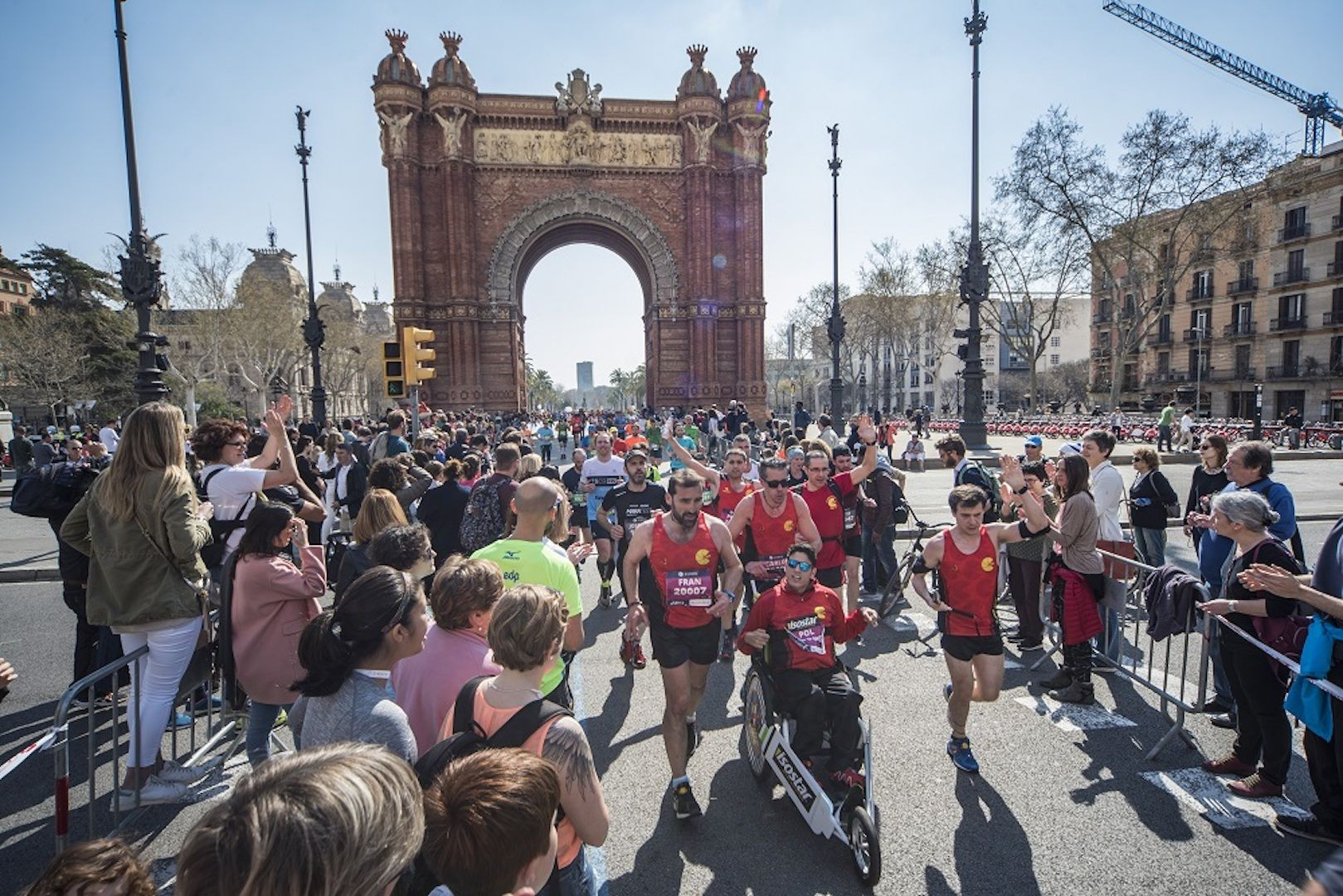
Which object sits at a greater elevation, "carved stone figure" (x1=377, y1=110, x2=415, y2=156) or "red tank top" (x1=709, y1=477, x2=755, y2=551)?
"carved stone figure" (x1=377, y1=110, x2=415, y2=156)

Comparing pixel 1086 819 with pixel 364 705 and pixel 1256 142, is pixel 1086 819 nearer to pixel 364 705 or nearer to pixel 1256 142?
pixel 364 705

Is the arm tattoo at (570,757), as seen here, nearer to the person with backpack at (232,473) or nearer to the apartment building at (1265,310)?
the person with backpack at (232,473)

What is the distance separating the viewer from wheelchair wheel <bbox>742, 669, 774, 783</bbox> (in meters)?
4.09

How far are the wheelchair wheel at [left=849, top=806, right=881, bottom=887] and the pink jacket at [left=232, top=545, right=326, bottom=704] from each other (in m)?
3.13

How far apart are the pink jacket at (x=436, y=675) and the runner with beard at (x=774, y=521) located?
9.41 feet

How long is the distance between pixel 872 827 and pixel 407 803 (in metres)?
2.78

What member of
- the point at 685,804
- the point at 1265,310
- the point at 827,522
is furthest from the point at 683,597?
the point at 1265,310

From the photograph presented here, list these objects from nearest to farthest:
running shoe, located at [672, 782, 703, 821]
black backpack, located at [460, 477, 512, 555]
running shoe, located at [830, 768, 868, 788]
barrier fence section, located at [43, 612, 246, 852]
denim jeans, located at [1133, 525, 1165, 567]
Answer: barrier fence section, located at [43, 612, 246, 852] < running shoe, located at [830, 768, 868, 788] < running shoe, located at [672, 782, 703, 821] < black backpack, located at [460, 477, 512, 555] < denim jeans, located at [1133, 525, 1165, 567]

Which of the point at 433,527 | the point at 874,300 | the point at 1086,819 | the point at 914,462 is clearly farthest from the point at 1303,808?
the point at 874,300

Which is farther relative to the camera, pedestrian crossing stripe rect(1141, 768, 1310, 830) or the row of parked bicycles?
the row of parked bicycles

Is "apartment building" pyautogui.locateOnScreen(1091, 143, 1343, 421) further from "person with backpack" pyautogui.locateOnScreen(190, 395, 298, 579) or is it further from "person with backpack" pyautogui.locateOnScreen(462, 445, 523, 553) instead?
"person with backpack" pyautogui.locateOnScreen(190, 395, 298, 579)

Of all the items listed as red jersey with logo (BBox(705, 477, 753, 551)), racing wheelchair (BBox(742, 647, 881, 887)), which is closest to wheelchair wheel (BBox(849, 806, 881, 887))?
racing wheelchair (BBox(742, 647, 881, 887))

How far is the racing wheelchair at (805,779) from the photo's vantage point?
11.0 feet

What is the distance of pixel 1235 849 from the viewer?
3.54 meters
